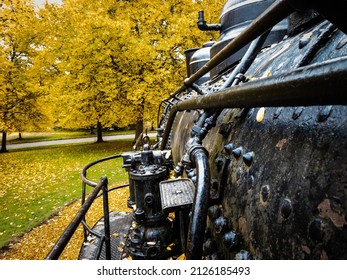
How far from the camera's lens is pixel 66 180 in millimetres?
10523

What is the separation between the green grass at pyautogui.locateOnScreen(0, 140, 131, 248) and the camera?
23.3ft

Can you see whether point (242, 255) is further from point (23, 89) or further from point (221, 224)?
point (23, 89)

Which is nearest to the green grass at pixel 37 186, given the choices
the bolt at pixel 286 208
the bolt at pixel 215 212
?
the bolt at pixel 215 212

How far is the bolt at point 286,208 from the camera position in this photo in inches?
31.8

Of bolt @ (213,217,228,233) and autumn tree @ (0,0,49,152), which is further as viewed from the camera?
autumn tree @ (0,0,49,152)

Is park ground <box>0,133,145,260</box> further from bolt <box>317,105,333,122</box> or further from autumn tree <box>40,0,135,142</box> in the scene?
bolt <box>317,105,333,122</box>

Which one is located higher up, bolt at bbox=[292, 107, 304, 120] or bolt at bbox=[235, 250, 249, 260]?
bolt at bbox=[292, 107, 304, 120]

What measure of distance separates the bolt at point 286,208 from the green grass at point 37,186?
7.09m

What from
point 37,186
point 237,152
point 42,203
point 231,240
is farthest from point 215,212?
point 37,186

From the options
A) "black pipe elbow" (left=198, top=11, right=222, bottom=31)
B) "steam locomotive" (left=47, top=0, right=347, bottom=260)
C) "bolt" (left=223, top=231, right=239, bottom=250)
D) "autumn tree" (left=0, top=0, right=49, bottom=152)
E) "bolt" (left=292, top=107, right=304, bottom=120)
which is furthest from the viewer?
"autumn tree" (left=0, top=0, right=49, bottom=152)

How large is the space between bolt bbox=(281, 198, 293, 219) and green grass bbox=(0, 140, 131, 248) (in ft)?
23.3

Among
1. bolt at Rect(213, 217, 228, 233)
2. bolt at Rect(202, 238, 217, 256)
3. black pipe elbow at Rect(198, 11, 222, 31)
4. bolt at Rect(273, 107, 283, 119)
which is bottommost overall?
bolt at Rect(202, 238, 217, 256)

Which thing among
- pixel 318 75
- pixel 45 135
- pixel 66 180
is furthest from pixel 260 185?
pixel 45 135

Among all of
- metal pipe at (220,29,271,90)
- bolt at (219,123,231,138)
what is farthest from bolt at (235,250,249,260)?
metal pipe at (220,29,271,90)
